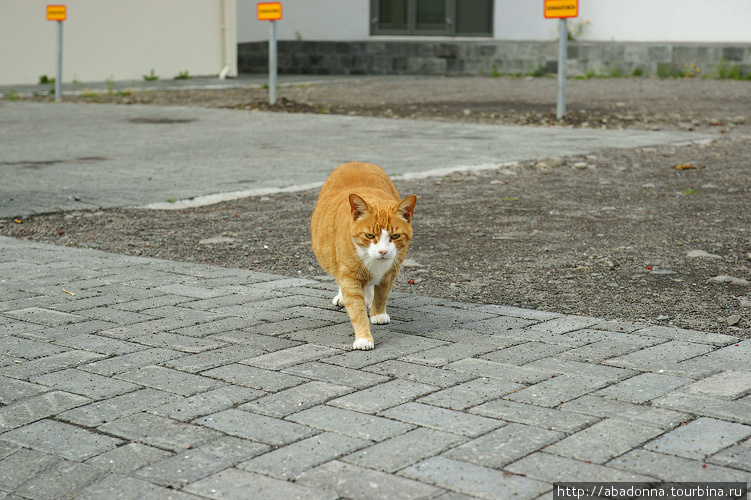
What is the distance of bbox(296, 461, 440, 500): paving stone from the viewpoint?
261 cm

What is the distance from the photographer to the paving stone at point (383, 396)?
3302 mm

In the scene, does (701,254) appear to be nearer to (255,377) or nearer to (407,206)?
(407,206)

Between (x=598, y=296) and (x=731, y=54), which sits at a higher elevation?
(x=731, y=54)

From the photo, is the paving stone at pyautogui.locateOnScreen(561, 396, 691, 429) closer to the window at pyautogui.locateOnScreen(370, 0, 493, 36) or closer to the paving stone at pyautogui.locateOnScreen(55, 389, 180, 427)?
the paving stone at pyautogui.locateOnScreen(55, 389, 180, 427)

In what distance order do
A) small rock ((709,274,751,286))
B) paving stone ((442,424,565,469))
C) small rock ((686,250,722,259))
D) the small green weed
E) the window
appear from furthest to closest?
the window < the small green weed < small rock ((686,250,722,259)) < small rock ((709,274,751,286)) < paving stone ((442,424,565,469))

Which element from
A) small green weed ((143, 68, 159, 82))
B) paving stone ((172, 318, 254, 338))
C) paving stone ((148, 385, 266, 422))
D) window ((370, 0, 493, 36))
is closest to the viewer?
paving stone ((148, 385, 266, 422))

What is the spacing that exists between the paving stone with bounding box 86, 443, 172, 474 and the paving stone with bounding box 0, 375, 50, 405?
68 centimetres

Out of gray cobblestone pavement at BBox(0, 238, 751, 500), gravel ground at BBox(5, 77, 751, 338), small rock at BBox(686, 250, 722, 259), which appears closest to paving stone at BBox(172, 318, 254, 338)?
gray cobblestone pavement at BBox(0, 238, 751, 500)

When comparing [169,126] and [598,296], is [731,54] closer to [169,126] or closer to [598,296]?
[169,126]

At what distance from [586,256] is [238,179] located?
4.11 metres

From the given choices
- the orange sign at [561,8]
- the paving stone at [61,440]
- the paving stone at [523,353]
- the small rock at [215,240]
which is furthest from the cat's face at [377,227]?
the orange sign at [561,8]

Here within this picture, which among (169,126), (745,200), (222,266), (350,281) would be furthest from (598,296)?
(169,126)

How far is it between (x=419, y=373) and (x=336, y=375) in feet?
1.09

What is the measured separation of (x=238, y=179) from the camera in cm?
887
